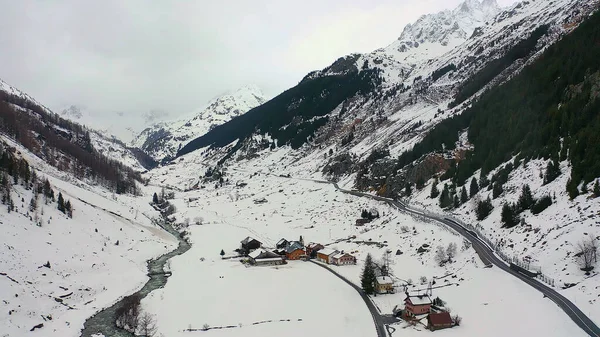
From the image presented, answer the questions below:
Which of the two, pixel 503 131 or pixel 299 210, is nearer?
pixel 503 131

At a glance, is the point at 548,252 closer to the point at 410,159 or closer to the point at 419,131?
the point at 410,159

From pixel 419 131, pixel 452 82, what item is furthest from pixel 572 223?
pixel 452 82

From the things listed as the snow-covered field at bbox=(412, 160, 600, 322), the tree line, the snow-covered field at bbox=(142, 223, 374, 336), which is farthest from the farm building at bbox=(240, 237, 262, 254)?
the tree line

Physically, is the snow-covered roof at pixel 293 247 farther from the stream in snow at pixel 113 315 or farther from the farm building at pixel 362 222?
the stream in snow at pixel 113 315

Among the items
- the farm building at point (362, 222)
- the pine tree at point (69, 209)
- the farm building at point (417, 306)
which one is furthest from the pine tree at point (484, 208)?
the pine tree at point (69, 209)

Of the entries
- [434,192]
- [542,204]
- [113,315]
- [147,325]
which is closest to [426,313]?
[542,204]

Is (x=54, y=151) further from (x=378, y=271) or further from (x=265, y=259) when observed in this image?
(x=378, y=271)

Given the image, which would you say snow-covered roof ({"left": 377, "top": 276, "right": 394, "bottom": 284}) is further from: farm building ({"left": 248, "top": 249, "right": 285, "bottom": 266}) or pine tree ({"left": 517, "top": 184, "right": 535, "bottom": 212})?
farm building ({"left": 248, "top": 249, "right": 285, "bottom": 266})
